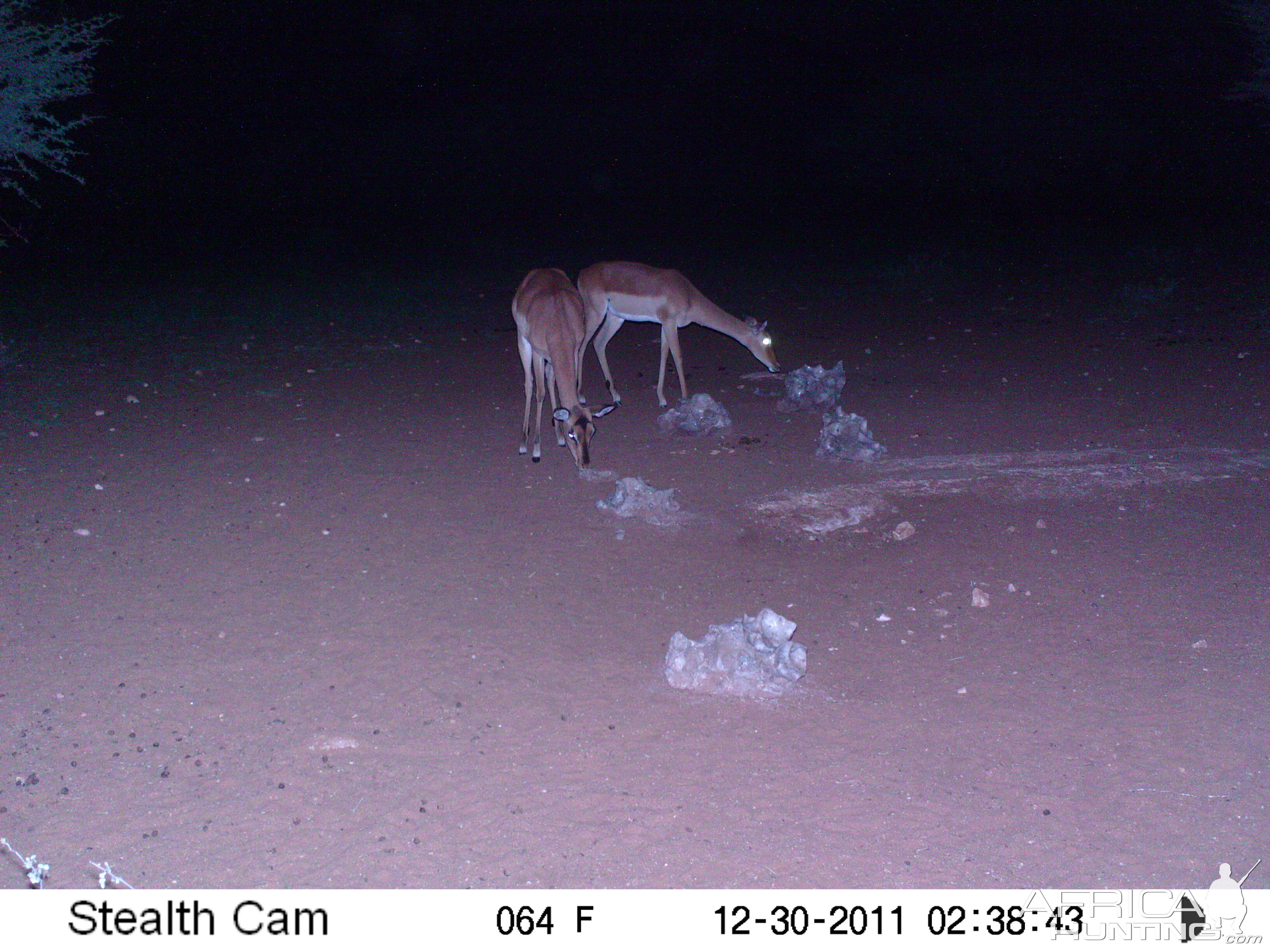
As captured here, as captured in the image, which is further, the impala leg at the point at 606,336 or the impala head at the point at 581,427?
the impala leg at the point at 606,336

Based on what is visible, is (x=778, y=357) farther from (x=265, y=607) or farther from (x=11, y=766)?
(x=11, y=766)

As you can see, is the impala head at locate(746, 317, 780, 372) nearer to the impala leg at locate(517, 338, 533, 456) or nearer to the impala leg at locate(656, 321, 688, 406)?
the impala leg at locate(656, 321, 688, 406)

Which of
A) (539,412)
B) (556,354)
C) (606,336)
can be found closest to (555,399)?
(539,412)

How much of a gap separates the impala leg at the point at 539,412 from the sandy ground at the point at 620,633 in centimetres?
16

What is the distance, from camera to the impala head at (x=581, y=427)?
9.12m

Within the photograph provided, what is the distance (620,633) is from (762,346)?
609 cm

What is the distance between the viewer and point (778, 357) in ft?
41.3

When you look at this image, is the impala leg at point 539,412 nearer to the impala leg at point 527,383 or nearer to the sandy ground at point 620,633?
the impala leg at point 527,383

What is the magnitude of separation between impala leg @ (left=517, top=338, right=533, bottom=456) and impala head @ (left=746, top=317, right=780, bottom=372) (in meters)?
2.79

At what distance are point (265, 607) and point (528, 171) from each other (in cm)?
2357

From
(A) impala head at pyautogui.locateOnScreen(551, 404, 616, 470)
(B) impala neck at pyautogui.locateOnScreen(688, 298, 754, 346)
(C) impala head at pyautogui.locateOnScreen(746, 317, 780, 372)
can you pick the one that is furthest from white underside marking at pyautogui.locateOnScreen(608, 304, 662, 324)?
(A) impala head at pyautogui.locateOnScreen(551, 404, 616, 470)

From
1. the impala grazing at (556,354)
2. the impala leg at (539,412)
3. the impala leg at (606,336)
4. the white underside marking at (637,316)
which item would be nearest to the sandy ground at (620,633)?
the impala leg at (539,412)

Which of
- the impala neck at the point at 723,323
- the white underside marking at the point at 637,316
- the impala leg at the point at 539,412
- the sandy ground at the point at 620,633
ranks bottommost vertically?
the sandy ground at the point at 620,633

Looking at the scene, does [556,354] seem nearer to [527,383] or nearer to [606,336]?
[527,383]
